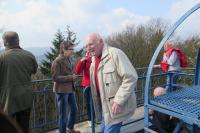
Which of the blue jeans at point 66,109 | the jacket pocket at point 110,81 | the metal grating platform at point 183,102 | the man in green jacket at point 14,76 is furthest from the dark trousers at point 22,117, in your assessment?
the metal grating platform at point 183,102

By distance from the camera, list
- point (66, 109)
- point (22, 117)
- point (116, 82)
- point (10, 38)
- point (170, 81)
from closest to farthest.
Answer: point (116, 82)
point (10, 38)
point (22, 117)
point (66, 109)
point (170, 81)

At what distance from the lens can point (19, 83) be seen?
3818 millimetres

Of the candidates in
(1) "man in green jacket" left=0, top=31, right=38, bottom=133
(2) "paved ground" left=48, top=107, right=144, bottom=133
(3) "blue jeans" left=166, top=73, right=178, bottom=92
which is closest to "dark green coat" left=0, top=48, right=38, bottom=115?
(1) "man in green jacket" left=0, top=31, right=38, bottom=133

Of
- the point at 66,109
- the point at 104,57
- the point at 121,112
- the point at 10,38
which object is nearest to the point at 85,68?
the point at 66,109

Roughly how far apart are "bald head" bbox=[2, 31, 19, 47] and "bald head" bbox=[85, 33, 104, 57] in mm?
950

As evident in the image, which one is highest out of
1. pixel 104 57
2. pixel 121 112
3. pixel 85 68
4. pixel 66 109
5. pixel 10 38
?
pixel 10 38

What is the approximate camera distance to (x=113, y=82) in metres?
3.28

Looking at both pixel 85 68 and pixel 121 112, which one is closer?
pixel 121 112

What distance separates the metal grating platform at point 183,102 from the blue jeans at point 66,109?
1.77 m

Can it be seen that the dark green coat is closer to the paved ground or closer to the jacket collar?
the jacket collar

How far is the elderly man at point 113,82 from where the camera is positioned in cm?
319

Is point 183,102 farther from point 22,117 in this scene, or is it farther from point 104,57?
point 22,117

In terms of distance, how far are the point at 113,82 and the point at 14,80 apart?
1.28m

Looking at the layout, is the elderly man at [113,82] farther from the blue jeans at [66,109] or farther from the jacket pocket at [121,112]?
the blue jeans at [66,109]
